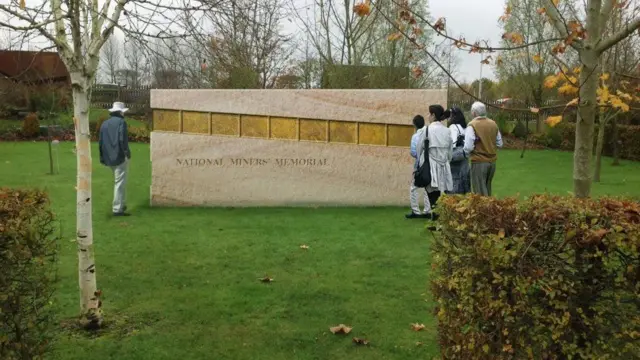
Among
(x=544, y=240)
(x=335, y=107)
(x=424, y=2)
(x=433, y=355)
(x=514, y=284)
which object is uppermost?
(x=424, y=2)

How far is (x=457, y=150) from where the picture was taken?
384 inches

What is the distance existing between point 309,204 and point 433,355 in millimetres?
7387

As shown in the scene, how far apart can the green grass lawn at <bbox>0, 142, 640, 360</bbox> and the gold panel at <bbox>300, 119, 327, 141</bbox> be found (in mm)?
1505

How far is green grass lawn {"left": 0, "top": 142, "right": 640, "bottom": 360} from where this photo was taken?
5.03 metres

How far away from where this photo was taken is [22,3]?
4.77 m

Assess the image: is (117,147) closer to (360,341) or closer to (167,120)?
(167,120)

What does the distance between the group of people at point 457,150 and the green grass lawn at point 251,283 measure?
90 cm

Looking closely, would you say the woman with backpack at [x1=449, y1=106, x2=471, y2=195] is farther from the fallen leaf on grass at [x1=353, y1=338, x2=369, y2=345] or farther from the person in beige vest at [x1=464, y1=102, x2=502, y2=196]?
the fallen leaf on grass at [x1=353, y1=338, x2=369, y2=345]

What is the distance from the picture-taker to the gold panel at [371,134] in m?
11.9

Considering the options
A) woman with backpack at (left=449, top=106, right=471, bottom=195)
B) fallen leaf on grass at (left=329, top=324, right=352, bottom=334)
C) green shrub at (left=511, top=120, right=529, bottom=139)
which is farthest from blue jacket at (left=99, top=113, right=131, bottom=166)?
green shrub at (left=511, top=120, right=529, bottom=139)

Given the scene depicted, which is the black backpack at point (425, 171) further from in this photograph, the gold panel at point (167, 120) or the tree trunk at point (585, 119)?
the tree trunk at point (585, 119)

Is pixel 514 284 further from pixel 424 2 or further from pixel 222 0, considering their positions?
pixel 424 2

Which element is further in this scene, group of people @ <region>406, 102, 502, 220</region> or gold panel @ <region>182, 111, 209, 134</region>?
gold panel @ <region>182, 111, 209, 134</region>

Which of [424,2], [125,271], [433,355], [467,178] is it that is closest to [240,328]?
[433,355]
